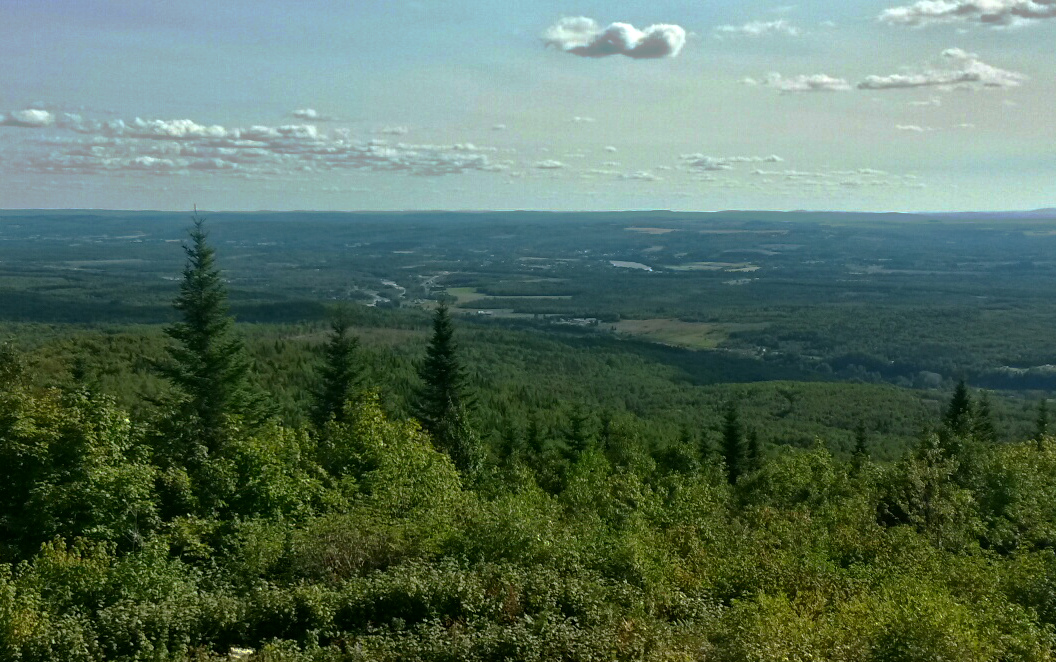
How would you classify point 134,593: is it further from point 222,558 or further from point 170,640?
point 222,558

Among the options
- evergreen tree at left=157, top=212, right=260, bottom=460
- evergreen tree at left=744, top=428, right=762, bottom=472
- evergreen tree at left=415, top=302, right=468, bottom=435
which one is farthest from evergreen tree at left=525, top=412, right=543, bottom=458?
evergreen tree at left=157, top=212, right=260, bottom=460

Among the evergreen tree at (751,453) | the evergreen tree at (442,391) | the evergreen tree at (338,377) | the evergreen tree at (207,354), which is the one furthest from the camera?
the evergreen tree at (751,453)

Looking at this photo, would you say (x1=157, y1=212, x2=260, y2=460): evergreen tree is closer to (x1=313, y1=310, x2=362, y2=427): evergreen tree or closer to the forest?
the forest

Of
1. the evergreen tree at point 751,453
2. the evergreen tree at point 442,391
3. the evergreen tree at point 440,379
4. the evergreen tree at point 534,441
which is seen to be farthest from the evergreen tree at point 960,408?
the evergreen tree at point 440,379

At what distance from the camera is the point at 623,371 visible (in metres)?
161

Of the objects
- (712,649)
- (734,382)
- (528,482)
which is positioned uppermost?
(712,649)

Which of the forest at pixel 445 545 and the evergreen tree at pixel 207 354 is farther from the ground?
the evergreen tree at pixel 207 354

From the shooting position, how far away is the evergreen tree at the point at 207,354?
3628cm

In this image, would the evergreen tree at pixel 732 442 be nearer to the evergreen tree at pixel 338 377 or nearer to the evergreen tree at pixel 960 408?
the evergreen tree at pixel 960 408

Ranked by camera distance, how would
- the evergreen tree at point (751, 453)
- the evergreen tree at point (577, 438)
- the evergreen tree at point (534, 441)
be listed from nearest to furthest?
the evergreen tree at point (534, 441) < the evergreen tree at point (577, 438) < the evergreen tree at point (751, 453)

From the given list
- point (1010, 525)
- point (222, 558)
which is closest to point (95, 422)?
point (222, 558)

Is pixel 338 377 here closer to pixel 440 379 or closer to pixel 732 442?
pixel 440 379

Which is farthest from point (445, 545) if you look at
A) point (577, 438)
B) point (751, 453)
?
point (751, 453)

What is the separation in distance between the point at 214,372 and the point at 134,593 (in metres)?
21.9
